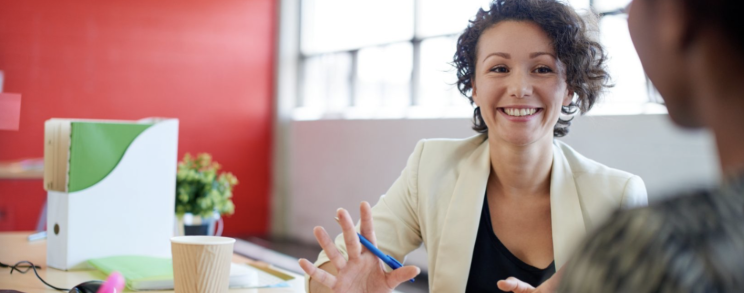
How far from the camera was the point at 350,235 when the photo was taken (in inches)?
49.5

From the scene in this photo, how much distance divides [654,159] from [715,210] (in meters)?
3.31

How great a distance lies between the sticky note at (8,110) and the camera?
136 cm

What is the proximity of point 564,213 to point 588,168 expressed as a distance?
16 centimetres

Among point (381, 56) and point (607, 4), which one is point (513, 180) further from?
point (381, 56)

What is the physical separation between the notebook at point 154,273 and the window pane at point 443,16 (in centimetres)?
343

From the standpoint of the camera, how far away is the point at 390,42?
5.44 meters

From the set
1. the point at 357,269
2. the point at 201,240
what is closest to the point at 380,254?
the point at 357,269

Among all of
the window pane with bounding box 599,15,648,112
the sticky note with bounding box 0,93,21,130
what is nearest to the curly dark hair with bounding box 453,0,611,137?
the sticky note with bounding box 0,93,21,130

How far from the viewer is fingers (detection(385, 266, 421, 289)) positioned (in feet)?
4.04

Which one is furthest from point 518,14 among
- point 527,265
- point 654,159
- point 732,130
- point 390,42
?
point 390,42

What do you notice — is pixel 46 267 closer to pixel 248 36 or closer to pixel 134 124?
pixel 134 124

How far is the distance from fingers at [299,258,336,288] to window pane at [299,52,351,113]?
182 inches

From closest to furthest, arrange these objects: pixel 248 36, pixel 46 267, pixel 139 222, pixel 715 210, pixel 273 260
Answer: pixel 715 210 → pixel 46 267 → pixel 139 222 → pixel 273 260 → pixel 248 36

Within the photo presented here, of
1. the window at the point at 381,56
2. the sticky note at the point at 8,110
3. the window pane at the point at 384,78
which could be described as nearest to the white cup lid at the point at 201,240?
the sticky note at the point at 8,110
